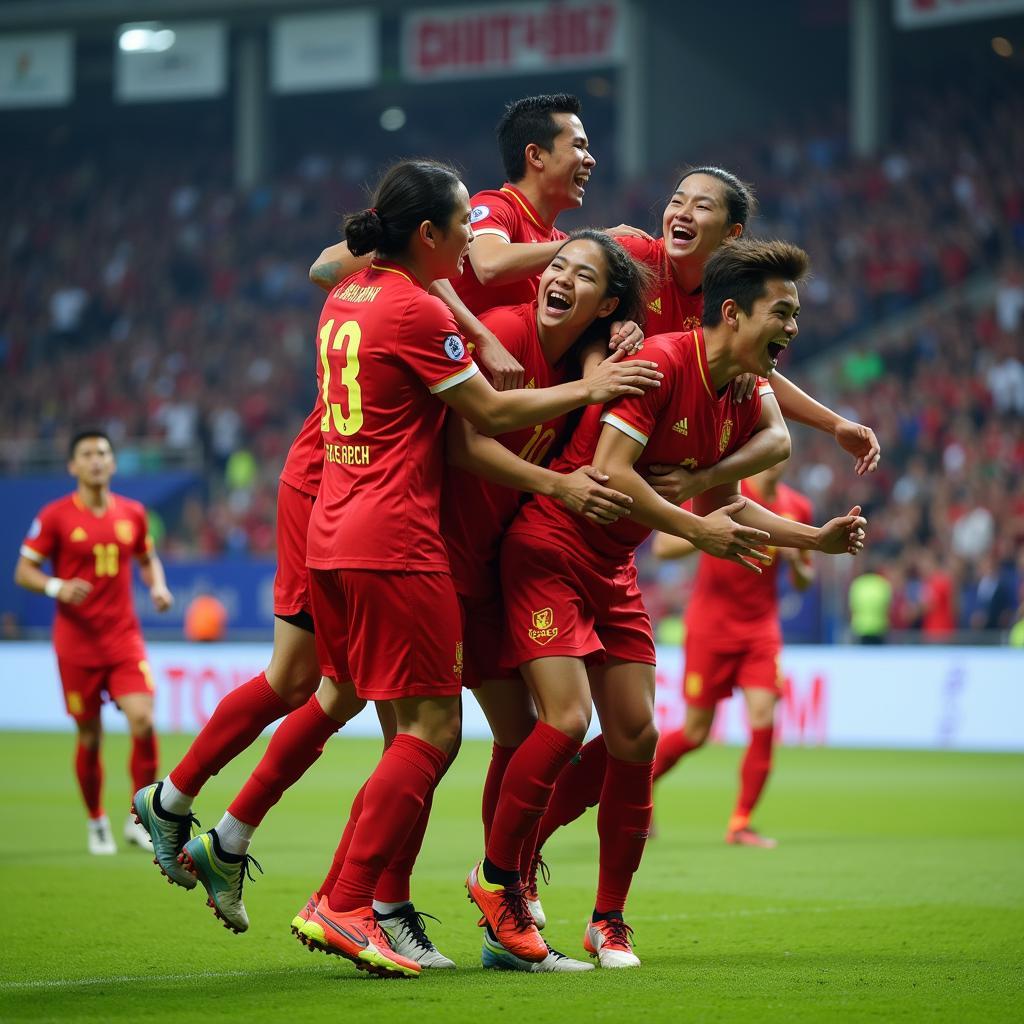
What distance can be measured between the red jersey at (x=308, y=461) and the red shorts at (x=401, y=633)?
0.80 meters

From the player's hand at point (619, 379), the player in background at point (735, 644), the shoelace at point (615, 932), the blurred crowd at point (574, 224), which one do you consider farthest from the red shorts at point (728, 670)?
the blurred crowd at point (574, 224)

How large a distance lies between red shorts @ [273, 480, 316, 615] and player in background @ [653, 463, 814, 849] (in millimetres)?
4886

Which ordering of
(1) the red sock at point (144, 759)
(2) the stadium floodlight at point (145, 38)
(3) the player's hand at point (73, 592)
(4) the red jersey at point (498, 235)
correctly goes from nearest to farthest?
(4) the red jersey at point (498, 235), (1) the red sock at point (144, 759), (3) the player's hand at point (73, 592), (2) the stadium floodlight at point (145, 38)

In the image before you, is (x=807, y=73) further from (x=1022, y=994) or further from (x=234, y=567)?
(x=1022, y=994)

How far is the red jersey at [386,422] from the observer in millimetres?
5477

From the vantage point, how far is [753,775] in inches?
423

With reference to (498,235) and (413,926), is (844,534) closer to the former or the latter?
(498,235)

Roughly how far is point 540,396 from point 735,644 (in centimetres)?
589

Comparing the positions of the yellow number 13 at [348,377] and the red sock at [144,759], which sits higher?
the yellow number 13 at [348,377]

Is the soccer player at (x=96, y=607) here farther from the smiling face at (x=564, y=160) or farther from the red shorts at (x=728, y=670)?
the smiling face at (x=564, y=160)

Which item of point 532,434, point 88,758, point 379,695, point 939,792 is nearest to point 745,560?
point 532,434

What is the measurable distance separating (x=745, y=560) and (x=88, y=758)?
6.15 meters

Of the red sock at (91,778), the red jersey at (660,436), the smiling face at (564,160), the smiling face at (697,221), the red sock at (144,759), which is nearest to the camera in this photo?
the red jersey at (660,436)

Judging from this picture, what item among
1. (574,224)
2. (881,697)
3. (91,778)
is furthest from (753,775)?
(574,224)
